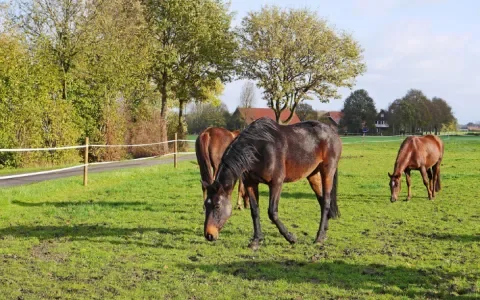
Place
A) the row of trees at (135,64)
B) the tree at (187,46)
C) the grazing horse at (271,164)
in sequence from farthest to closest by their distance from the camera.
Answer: the tree at (187,46), the row of trees at (135,64), the grazing horse at (271,164)

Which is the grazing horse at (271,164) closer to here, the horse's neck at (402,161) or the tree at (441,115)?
the horse's neck at (402,161)

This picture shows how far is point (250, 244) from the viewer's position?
258 inches

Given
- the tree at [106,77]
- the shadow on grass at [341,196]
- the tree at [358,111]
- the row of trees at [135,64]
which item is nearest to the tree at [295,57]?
the row of trees at [135,64]

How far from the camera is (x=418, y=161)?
38.7 ft

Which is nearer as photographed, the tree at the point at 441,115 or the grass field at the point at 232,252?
the grass field at the point at 232,252

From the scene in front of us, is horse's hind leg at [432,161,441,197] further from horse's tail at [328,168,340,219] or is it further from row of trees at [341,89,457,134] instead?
row of trees at [341,89,457,134]

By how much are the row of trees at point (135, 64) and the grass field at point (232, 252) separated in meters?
11.1

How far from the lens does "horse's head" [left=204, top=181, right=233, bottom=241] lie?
5.98 m

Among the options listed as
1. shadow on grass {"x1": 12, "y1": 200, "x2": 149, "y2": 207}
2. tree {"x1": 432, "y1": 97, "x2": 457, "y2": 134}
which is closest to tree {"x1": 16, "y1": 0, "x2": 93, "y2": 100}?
shadow on grass {"x1": 12, "y1": 200, "x2": 149, "y2": 207}

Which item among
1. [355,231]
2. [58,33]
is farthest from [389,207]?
[58,33]

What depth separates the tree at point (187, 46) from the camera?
3634 centimetres

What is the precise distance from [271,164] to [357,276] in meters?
2.13

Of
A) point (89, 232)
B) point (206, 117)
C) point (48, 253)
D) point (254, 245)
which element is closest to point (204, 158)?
point (89, 232)

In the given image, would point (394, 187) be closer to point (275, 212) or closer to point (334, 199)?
point (334, 199)
